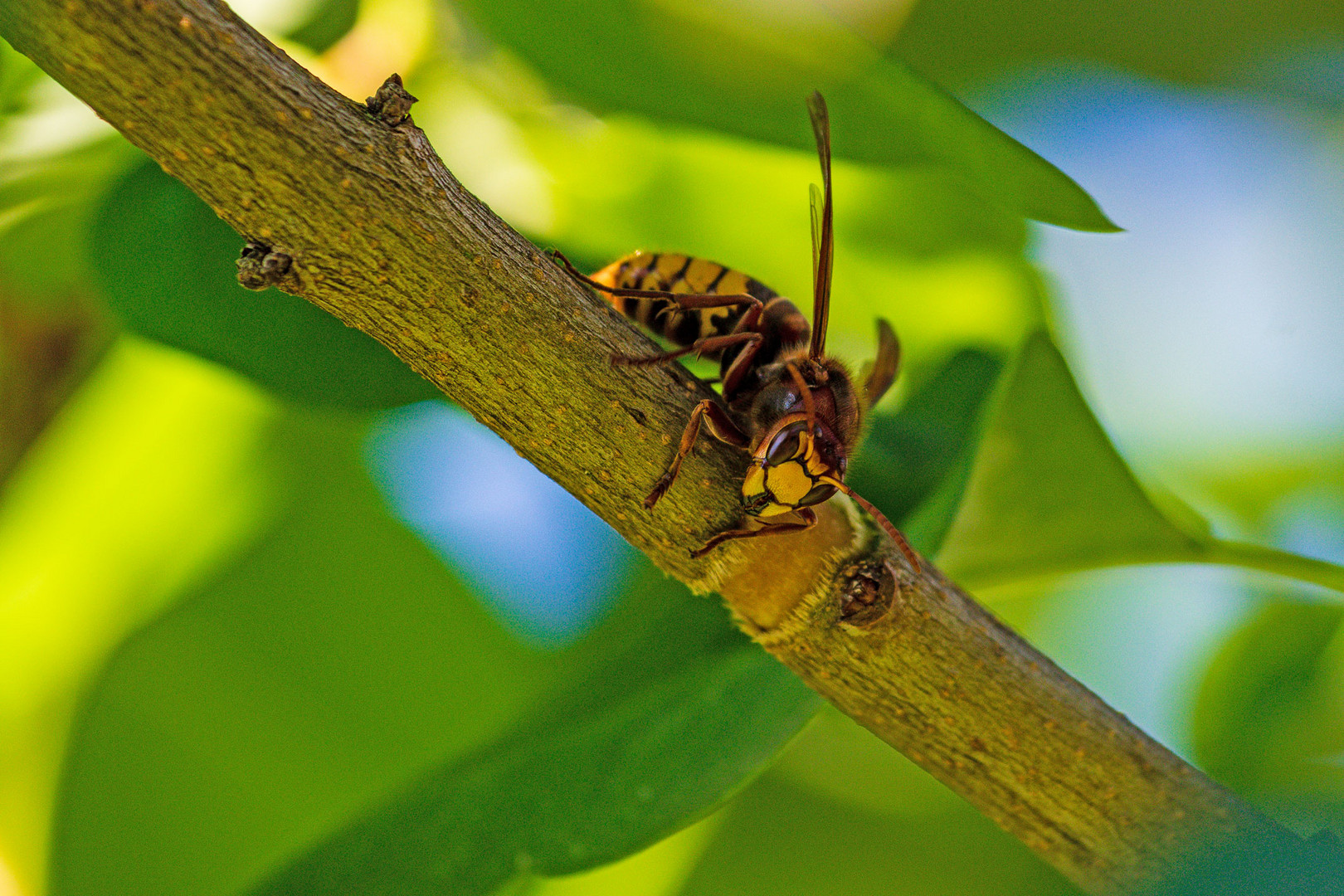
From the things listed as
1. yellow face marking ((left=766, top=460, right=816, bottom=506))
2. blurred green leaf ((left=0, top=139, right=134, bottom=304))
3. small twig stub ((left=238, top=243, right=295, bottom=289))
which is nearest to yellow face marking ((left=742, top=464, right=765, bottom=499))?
yellow face marking ((left=766, top=460, right=816, bottom=506))

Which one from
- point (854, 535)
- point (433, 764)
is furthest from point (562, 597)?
point (854, 535)

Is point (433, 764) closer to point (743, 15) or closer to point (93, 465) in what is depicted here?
point (93, 465)

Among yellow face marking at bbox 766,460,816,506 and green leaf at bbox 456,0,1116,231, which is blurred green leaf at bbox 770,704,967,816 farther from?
green leaf at bbox 456,0,1116,231

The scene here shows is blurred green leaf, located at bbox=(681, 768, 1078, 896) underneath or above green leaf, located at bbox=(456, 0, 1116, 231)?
underneath

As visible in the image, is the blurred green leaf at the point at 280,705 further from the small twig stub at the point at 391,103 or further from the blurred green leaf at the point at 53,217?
the small twig stub at the point at 391,103

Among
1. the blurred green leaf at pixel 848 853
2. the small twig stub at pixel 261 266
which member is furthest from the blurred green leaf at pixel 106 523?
the blurred green leaf at pixel 848 853

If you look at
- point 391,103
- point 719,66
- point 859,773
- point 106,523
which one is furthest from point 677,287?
point 106,523
